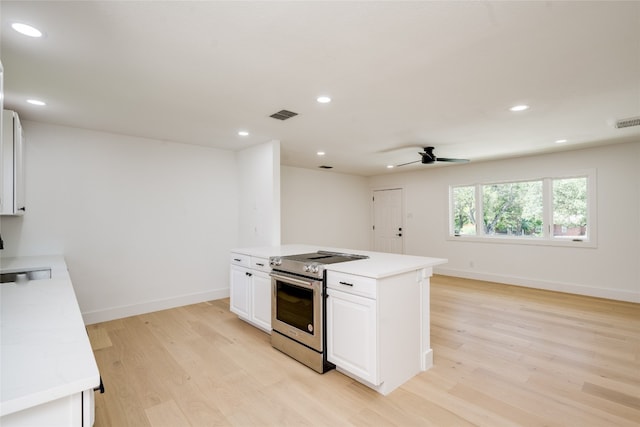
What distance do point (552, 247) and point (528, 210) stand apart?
0.75 metres

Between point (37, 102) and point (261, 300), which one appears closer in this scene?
point (37, 102)

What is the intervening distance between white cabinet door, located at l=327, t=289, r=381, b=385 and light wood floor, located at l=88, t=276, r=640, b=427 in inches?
6.8

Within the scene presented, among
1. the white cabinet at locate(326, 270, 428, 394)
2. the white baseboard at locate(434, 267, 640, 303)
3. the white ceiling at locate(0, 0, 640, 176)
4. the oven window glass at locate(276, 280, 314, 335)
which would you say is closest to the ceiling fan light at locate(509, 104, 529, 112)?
the white ceiling at locate(0, 0, 640, 176)

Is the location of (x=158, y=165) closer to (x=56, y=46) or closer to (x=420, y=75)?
(x=56, y=46)

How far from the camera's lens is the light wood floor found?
80.7 inches

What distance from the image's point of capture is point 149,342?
3.22 m

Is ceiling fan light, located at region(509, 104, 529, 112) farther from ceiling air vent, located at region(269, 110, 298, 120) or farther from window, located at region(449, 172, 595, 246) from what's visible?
window, located at region(449, 172, 595, 246)

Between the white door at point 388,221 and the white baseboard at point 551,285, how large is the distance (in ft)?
4.43

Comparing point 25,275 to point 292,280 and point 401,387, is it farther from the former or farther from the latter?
point 401,387

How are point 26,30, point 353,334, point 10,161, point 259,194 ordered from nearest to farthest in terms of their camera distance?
1. point 26,30
2. point 353,334
3. point 10,161
4. point 259,194

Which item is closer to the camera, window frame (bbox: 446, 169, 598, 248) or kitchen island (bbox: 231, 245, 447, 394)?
kitchen island (bbox: 231, 245, 447, 394)

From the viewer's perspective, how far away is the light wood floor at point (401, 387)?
2051 mm

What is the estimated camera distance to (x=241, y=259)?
3.75m

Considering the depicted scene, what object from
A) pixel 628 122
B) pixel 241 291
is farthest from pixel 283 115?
pixel 628 122
